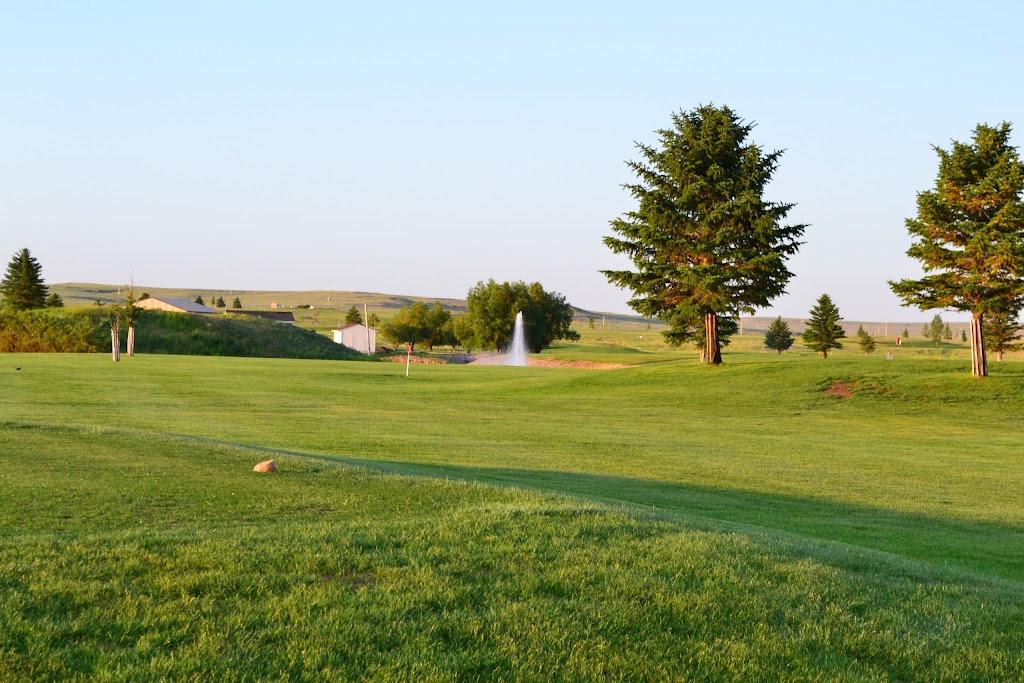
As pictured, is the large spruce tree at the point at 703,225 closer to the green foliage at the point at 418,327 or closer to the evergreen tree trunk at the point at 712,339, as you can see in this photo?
the evergreen tree trunk at the point at 712,339

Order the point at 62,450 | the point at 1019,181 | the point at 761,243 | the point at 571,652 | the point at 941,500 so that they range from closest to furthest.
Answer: the point at 571,652
the point at 62,450
the point at 941,500
the point at 1019,181
the point at 761,243

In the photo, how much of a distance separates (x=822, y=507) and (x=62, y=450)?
1020 centimetres

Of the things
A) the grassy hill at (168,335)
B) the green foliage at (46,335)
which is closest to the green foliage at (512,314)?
the grassy hill at (168,335)

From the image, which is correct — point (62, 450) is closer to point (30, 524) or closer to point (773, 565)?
point (30, 524)

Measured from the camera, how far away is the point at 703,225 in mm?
41938

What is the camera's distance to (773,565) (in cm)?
721

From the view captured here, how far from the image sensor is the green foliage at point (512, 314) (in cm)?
9162

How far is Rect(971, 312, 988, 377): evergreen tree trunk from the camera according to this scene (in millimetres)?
35500

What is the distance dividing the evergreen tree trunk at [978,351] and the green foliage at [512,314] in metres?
57.2

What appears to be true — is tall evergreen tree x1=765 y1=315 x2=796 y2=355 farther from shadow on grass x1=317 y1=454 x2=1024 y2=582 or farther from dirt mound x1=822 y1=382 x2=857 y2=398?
shadow on grass x1=317 y1=454 x2=1024 y2=582

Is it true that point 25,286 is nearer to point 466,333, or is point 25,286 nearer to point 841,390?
point 466,333

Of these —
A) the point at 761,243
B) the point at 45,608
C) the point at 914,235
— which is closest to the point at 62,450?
the point at 45,608

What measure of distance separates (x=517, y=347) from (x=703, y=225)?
4763 centimetres

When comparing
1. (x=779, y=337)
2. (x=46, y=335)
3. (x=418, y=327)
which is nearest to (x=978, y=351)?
(x=46, y=335)
